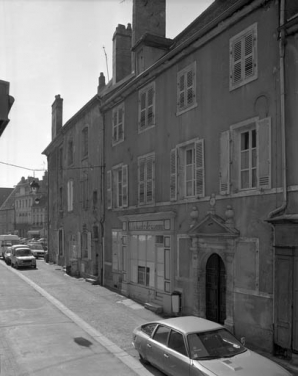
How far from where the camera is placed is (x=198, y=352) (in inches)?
321

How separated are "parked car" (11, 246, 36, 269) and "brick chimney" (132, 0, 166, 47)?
1961 centimetres

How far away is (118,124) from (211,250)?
959 centimetres

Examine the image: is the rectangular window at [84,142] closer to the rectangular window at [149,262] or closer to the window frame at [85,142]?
the window frame at [85,142]

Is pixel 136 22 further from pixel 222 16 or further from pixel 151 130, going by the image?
pixel 222 16

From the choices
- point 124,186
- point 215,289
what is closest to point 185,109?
point 124,186

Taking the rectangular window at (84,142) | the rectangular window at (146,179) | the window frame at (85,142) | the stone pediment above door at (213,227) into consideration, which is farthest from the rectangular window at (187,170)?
the rectangular window at (84,142)

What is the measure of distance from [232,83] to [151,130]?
17.4ft

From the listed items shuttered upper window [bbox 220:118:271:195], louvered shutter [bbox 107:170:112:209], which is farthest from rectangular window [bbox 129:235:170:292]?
shuttered upper window [bbox 220:118:271:195]

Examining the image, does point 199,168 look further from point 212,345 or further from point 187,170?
point 212,345

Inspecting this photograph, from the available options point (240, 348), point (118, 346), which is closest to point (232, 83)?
point (240, 348)

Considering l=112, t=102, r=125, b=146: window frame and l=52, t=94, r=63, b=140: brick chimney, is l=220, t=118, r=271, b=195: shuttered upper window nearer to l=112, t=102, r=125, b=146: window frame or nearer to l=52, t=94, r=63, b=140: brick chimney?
l=112, t=102, r=125, b=146: window frame

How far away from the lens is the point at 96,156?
2359cm

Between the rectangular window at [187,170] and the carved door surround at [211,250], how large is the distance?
1.23 meters

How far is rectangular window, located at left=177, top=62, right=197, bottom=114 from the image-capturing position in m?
14.3
